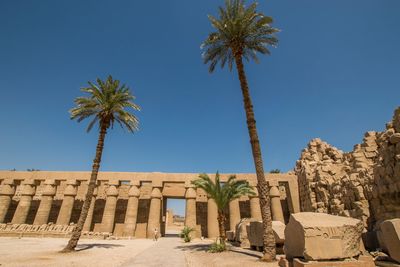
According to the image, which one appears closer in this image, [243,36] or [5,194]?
[243,36]

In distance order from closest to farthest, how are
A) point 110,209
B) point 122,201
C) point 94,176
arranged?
point 94,176 → point 110,209 → point 122,201

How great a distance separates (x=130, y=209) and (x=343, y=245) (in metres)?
24.8

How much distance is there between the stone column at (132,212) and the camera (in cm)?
2684

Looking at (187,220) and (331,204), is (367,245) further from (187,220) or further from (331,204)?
(187,220)

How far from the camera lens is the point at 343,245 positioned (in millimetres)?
7332

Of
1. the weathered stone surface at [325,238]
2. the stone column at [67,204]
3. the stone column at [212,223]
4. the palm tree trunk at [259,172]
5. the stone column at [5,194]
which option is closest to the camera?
the weathered stone surface at [325,238]

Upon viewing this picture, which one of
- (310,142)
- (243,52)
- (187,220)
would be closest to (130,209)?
(187,220)

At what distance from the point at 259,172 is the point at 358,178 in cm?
1203

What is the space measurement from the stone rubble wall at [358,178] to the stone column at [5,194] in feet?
123

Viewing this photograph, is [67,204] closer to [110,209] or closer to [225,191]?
[110,209]

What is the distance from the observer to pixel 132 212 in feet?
90.4

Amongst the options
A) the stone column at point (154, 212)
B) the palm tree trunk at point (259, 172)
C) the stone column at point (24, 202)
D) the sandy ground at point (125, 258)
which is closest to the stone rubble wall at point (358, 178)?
the palm tree trunk at point (259, 172)

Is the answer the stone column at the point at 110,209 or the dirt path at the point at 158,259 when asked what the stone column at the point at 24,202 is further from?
the dirt path at the point at 158,259

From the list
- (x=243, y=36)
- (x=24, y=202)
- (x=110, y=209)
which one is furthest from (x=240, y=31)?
(x=24, y=202)
